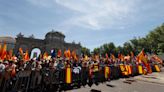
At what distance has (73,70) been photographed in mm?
11367

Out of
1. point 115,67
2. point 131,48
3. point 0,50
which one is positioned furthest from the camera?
point 131,48

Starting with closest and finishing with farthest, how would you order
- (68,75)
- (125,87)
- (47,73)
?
(47,73)
(68,75)
(125,87)

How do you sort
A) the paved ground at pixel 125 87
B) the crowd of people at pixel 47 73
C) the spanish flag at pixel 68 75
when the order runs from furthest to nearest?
1. the spanish flag at pixel 68 75
2. the paved ground at pixel 125 87
3. the crowd of people at pixel 47 73

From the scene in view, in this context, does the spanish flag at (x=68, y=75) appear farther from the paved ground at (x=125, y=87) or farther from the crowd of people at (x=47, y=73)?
the paved ground at (x=125, y=87)

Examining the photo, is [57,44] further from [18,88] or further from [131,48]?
[18,88]

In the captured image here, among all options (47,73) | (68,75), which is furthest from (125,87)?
(47,73)

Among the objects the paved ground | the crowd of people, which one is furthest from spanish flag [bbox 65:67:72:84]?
the paved ground

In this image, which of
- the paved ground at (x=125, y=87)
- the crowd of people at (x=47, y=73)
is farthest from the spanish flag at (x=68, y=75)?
the paved ground at (x=125, y=87)

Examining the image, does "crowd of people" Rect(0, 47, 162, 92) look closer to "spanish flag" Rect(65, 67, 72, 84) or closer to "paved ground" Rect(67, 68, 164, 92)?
"spanish flag" Rect(65, 67, 72, 84)

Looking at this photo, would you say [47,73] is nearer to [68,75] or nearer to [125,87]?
[68,75]

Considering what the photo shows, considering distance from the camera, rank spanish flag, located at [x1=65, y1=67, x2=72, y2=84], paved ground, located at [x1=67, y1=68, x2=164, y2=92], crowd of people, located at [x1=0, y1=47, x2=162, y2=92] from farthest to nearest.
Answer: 1. spanish flag, located at [x1=65, y1=67, x2=72, y2=84]
2. paved ground, located at [x1=67, y1=68, x2=164, y2=92]
3. crowd of people, located at [x1=0, y1=47, x2=162, y2=92]

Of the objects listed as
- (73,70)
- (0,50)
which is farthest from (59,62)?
(0,50)

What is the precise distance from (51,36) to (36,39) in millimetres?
6686

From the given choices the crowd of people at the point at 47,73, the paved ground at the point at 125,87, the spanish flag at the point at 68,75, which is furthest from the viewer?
the spanish flag at the point at 68,75
